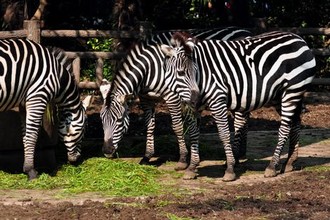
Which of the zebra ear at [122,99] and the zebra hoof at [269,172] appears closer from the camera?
the zebra ear at [122,99]

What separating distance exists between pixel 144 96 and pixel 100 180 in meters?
1.61

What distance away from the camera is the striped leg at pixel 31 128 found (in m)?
9.12

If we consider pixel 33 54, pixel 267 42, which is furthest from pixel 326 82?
pixel 33 54

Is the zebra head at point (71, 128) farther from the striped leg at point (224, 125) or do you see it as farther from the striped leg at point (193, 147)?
the striped leg at point (224, 125)

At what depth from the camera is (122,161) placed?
984 cm

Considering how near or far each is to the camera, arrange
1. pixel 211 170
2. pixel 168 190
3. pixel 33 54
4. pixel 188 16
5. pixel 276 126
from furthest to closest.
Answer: pixel 188 16, pixel 276 126, pixel 211 170, pixel 33 54, pixel 168 190

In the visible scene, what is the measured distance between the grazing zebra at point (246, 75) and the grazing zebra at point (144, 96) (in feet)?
0.95

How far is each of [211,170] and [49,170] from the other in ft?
7.10

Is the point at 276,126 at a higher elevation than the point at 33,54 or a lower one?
lower

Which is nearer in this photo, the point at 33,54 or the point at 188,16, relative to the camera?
the point at 33,54

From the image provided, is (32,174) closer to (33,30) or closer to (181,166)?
(181,166)

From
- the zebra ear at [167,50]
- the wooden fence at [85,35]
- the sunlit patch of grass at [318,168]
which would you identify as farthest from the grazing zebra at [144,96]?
the sunlit patch of grass at [318,168]

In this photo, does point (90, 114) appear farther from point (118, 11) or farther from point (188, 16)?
point (188, 16)

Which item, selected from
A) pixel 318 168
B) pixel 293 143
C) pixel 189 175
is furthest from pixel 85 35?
pixel 318 168
